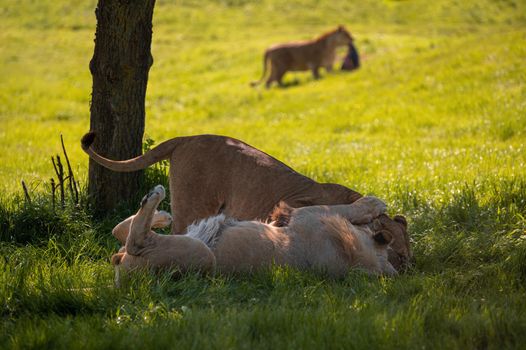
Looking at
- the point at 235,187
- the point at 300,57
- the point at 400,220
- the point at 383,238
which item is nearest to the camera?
the point at 383,238

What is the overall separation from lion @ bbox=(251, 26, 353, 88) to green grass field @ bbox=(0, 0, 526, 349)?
570mm

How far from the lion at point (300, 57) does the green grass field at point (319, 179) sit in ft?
1.87

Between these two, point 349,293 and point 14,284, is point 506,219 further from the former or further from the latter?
point 14,284

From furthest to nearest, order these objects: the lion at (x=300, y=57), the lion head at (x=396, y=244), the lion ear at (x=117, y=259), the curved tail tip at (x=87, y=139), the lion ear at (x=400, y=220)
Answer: the lion at (x=300, y=57) → the curved tail tip at (x=87, y=139) → the lion ear at (x=400, y=220) → the lion head at (x=396, y=244) → the lion ear at (x=117, y=259)

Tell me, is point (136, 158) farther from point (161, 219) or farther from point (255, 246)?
point (255, 246)

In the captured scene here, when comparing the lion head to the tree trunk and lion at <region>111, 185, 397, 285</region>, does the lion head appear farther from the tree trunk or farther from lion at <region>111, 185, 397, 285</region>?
the tree trunk

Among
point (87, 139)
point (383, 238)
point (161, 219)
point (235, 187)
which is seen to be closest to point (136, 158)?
point (87, 139)

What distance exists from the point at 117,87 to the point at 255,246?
7.73 feet

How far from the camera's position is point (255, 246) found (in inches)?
194

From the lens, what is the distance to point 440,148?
1023cm

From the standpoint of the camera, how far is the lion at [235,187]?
18.0 ft

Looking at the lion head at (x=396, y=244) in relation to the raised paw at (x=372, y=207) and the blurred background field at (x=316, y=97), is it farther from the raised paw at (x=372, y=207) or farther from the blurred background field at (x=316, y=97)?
the blurred background field at (x=316, y=97)

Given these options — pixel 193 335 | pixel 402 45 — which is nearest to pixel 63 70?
pixel 402 45

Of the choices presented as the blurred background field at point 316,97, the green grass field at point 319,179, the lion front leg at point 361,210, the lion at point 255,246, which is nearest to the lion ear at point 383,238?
the lion at point 255,246
